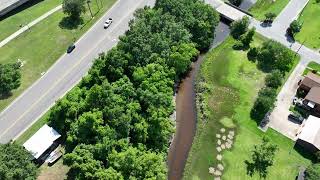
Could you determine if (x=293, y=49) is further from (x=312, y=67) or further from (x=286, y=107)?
(x=286, y=107)

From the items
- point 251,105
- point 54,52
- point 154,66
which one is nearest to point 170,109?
point 154,66

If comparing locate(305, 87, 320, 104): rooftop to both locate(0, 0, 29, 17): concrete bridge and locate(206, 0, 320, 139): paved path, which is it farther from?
locate(0, 0, 29, 17): concrete bridge

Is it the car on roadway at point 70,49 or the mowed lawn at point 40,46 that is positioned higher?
the car on roadway at point 70,49

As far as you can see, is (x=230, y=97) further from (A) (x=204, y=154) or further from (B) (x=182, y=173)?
(B) (x=182, y=173)

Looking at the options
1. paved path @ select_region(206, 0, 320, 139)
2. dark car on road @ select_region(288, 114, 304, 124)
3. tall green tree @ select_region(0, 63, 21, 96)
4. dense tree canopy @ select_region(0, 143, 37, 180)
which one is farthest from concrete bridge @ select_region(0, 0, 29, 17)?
dark car on road @ select_region(288, 114, 304, 124)

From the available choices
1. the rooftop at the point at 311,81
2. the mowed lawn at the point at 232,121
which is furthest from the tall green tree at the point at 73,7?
the rooftop at the point at 311,81

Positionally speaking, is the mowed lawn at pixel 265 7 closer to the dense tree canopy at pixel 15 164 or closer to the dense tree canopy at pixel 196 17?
the dense tree canopy at pixel 196 17

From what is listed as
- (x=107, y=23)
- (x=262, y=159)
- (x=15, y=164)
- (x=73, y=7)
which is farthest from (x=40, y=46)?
(x=262, y=159)
